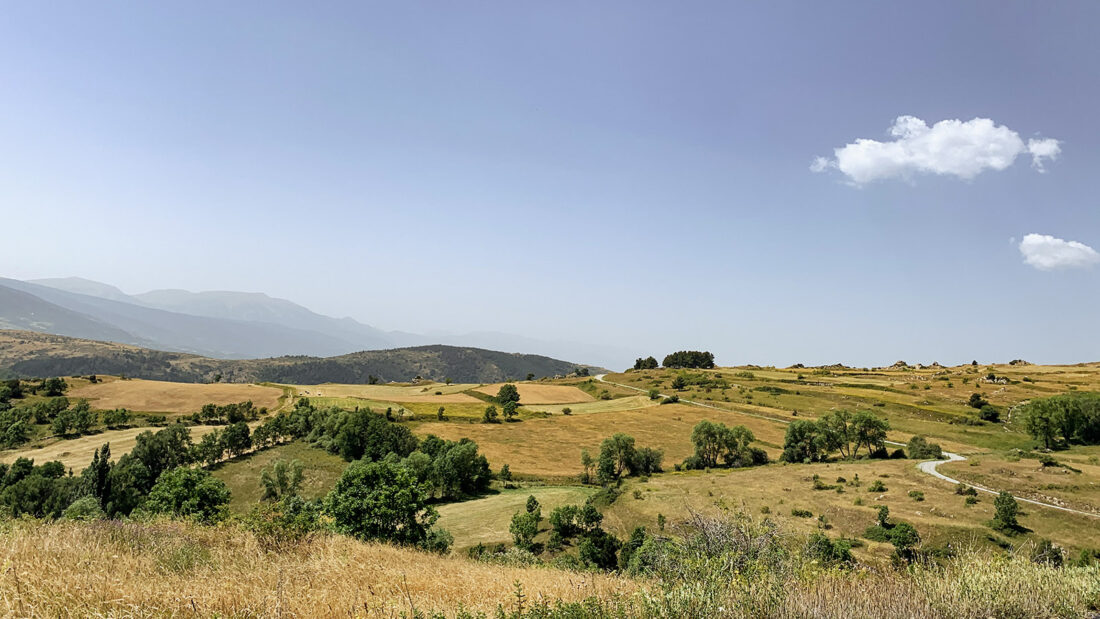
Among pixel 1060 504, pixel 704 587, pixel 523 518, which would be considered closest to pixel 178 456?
pixel 523 518

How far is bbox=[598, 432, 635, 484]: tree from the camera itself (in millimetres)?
72938

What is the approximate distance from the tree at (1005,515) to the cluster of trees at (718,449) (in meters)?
37.9

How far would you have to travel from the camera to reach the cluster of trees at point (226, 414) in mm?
104125

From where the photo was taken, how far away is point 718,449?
257 feet

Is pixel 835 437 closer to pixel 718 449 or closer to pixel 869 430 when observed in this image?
pixel 869 430

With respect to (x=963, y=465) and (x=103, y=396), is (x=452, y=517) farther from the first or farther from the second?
(x=103, y=396)

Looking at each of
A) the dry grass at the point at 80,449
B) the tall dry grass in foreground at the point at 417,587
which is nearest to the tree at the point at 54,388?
the dry grass at the point at 80,449

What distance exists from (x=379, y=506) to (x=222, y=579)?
3359cm

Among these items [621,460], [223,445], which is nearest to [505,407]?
[621,460]

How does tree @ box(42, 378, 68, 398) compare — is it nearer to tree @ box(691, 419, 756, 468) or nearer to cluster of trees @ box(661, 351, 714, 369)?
tree @ box(691, 419, 756, 468)

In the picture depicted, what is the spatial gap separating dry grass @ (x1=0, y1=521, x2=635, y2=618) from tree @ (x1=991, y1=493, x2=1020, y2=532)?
48.7 meters

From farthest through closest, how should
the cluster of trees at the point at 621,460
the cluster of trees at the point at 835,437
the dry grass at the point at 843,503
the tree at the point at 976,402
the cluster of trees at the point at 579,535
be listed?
the tree at the point at 976,402, the cluster of trees at the point at 621,460, the cluster of trees at the point at 835,437, the cluster of trees at the point at 579,535, the dry grass at the point at 843,503

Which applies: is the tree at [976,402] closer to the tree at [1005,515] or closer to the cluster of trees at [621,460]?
the tree at [1005,515]

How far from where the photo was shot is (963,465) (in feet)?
189
